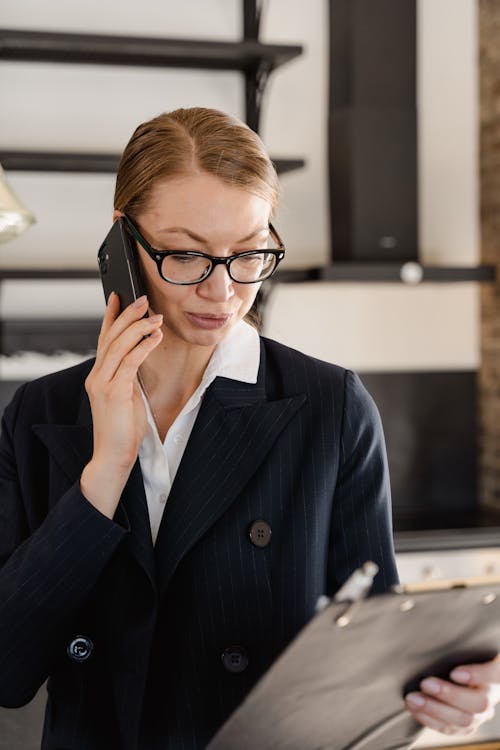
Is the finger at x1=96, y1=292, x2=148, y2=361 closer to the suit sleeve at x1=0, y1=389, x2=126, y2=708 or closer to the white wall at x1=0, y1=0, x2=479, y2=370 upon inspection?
the suit sleeve at x1=0, y1=389, x2=126, y2=708

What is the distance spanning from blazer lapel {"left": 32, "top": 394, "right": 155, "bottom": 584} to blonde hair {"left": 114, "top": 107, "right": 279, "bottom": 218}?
0.28 m

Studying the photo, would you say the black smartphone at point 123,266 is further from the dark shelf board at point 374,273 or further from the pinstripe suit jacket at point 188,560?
the dark shelf board at point 374,273

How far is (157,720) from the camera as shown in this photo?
4.19ft

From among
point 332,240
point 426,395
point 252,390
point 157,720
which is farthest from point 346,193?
point 157,720

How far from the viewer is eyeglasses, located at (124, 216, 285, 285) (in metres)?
1.25

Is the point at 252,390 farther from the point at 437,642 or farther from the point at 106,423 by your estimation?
the point at 437,642

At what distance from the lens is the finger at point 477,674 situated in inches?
43.2

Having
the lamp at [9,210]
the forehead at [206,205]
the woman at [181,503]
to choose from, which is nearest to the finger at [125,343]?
the woman at [181,503]

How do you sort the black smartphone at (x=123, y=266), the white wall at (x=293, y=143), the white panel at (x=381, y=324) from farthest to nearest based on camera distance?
the white panel at (x=381, y=324) → the white wall at (x=293, y=143) → the black smartphone at (x=123, y=266)

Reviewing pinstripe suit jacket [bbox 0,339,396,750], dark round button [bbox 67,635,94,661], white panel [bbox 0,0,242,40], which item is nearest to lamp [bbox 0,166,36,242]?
pinstripe suit jacket [bbox 0,339,396,750]

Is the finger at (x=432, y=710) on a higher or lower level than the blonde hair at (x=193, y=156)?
lower

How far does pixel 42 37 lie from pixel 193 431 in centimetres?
205

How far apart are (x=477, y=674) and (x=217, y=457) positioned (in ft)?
1.31

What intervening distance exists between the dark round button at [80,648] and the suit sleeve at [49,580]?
0.02 meters
